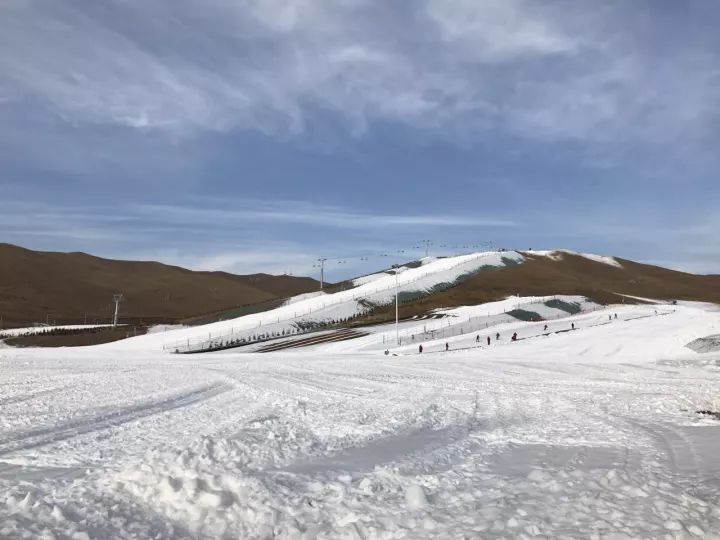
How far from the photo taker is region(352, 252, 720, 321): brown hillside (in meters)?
95.6

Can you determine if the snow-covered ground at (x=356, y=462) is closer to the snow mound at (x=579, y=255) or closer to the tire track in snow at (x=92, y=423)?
the tire track in snow at (x=92, y=423)

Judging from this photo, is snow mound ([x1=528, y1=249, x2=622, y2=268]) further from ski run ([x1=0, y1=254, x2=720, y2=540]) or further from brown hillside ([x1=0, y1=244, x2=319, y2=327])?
ski run ([x1=0, y1=254, x2=720, y2=540])

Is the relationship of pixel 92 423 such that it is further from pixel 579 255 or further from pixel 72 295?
pixel 72 295

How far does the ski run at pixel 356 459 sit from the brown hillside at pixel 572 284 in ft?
213

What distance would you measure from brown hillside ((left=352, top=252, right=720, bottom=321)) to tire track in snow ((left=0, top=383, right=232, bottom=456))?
65.9 m

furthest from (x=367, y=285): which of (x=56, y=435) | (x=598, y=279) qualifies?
(x=56, y=435)

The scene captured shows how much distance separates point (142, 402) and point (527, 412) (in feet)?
37.4

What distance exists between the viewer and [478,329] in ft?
231

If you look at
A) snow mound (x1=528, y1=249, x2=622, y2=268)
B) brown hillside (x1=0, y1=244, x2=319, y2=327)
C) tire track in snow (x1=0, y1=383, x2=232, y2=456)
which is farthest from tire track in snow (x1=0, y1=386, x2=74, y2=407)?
snow mound (x1=528, y1=249, x2=622, y2=268)

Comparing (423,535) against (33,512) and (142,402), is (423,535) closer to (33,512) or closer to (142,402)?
(33,512)

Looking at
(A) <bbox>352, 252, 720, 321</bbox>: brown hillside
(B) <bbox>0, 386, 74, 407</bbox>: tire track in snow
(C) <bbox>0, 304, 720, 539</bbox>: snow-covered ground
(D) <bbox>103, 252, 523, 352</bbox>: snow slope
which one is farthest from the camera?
(A) <bbox>352, 252, 720, 321</bbox>: brown hillside

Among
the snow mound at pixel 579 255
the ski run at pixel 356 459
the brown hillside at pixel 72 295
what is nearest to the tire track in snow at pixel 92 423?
the ski run at pixel 356 459

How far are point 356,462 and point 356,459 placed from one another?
9.3 inches

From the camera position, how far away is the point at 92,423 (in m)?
13.4
